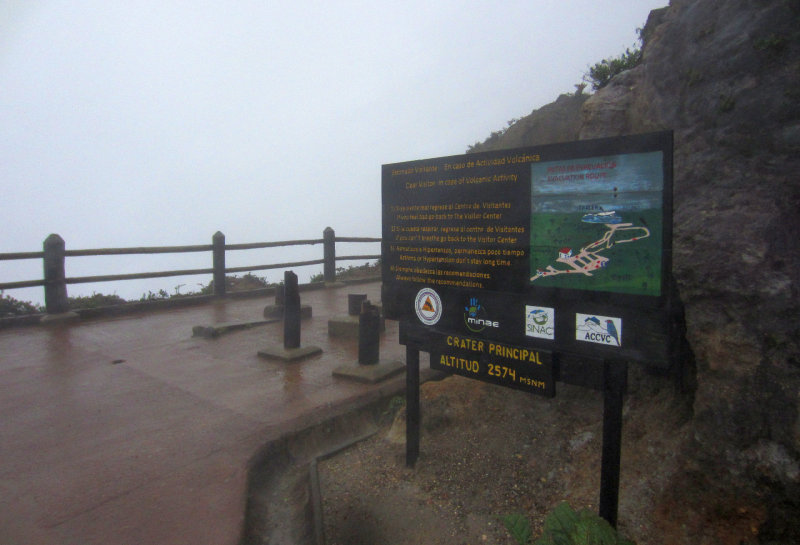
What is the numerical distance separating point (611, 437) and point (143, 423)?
3910 mm

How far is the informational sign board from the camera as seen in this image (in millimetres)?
2436

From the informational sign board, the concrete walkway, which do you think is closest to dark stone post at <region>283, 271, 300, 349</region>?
the concrete walkway

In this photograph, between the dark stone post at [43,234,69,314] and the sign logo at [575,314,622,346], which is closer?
the sign logo at [575,314,622,346]

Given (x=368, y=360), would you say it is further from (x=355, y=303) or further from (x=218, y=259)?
(x=218, y=259)

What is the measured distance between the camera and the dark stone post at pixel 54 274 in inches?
365

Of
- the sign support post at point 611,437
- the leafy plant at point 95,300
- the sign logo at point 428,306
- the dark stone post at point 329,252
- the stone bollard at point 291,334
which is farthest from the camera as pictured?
the dark stone post at point 329,252

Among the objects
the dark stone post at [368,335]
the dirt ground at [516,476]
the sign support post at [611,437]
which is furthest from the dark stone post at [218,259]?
the sign support post at [611,437]

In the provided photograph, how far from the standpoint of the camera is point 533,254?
9.40 feet

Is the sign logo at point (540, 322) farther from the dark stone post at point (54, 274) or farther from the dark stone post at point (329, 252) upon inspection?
the dark stone post at point (329, 252)

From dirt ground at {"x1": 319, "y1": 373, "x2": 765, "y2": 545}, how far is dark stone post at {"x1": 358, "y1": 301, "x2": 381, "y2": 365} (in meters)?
1.43

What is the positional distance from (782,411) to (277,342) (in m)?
6.31

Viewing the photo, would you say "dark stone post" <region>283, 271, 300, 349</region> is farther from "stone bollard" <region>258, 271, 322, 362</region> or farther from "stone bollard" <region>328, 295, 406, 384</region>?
"stone bollard" <region>328, 295, 406, 384</region>

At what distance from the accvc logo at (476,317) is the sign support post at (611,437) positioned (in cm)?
73

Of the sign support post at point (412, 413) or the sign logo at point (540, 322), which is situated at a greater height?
the sign logo at point (540, 322)
